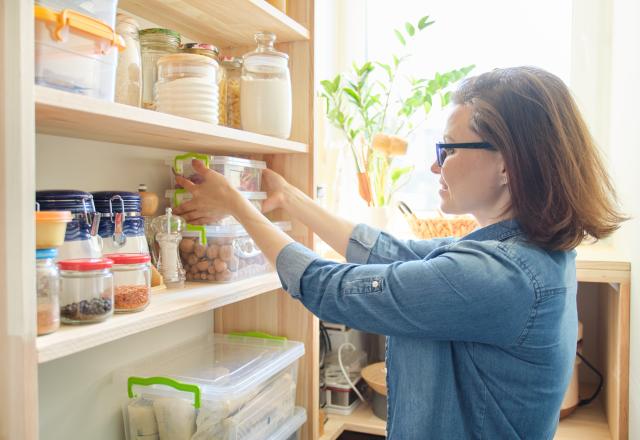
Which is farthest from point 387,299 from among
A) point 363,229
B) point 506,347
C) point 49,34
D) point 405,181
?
point 405,181

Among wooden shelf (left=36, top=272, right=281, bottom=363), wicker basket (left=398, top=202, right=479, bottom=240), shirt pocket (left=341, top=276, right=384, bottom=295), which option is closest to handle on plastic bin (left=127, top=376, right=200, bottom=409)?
wooden shelf (left=36, top=272, right=281, bottom=363)

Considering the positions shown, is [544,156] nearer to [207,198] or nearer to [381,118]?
[207,198]

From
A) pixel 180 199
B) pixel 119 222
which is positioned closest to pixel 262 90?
pixel 180 199

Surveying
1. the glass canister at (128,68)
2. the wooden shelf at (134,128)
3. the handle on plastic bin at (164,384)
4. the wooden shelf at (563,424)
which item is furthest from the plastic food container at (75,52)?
the wooden shelf at (563,424)

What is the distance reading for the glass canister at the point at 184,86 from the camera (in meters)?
1.02

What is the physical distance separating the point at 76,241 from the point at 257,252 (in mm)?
524

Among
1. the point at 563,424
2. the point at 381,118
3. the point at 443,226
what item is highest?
the point at 381,118

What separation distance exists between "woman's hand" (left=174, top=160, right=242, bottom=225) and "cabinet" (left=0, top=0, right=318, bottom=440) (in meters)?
0.07

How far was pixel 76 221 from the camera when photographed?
0.88m

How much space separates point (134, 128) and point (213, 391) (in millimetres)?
532

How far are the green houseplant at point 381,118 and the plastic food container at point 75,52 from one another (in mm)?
1383

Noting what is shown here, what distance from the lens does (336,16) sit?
2500 millimetres

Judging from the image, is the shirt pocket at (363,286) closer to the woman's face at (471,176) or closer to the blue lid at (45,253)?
the woman's face at (471,176)

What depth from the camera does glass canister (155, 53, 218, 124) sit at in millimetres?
1024
